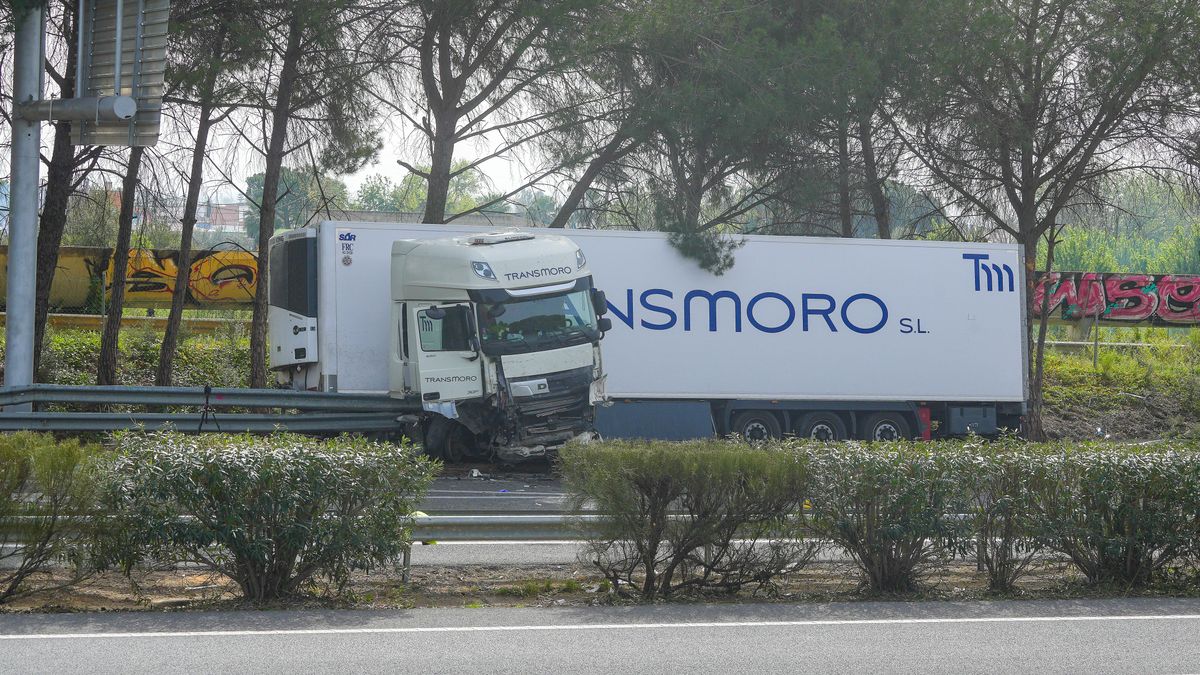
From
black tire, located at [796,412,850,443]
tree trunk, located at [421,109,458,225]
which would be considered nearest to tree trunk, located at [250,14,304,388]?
tree trunk, located at [421,109,458,225]

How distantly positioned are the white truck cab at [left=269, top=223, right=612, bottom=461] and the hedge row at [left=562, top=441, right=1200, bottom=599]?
308 inches

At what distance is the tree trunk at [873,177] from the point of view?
2431 cm

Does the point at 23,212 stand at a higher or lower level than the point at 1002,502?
higher

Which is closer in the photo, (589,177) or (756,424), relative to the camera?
(756,424)

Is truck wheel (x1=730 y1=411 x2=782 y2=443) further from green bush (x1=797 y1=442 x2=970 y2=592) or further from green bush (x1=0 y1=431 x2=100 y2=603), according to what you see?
green bush (x1=0 y1=431 x2=100 y2=603)

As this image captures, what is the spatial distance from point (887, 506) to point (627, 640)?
2475 mm

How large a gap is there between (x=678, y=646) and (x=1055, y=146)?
18728mm

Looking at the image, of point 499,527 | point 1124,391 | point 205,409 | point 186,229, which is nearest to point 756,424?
point 205,409

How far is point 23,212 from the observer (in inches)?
613

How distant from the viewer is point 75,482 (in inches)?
321

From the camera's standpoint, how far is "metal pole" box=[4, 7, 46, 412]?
15320 mm

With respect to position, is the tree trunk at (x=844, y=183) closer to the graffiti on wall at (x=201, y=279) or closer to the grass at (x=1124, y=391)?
the grass at (x=1124, y=391)

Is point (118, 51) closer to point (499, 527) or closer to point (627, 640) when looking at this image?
point (499, 527)

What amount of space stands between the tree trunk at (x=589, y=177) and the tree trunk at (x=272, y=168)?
5.17 m
